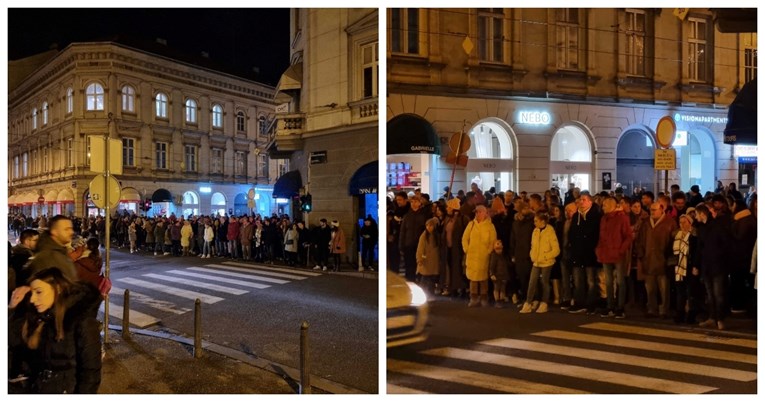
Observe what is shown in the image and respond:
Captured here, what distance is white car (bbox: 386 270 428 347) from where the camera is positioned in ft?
23.7

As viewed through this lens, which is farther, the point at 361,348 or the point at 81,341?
the point at 361,348

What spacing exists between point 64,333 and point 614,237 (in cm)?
648

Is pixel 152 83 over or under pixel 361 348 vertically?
over

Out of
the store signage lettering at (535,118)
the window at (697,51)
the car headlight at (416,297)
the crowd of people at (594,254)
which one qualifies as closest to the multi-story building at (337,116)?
the store signage lettering at (535,118)

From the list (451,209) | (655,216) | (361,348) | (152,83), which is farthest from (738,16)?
(152,83)

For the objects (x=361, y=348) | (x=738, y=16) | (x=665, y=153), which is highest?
(x=738, y=16)

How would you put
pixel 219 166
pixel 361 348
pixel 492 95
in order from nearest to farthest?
pixel 361 348 → pixel 492 95 → pixel 219 166

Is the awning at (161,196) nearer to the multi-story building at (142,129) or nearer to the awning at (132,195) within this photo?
the multi-story building at (142,129)

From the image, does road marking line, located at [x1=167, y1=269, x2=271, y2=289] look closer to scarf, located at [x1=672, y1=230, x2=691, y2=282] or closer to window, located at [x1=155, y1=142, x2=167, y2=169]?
scarf, located at [x1=672, y1=230, x2=691, y2=282]

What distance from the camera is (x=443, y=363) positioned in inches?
253

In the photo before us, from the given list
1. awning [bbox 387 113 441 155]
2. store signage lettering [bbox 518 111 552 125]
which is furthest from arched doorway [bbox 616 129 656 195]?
awning [bbox 387 113 441 155]

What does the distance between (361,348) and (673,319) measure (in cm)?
395

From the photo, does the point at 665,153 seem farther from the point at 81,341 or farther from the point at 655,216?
the point at 81,341

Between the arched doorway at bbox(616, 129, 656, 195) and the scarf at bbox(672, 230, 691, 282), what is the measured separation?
417 inches
